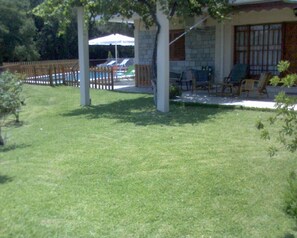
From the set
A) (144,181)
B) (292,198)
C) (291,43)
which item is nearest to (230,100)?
(291,43)

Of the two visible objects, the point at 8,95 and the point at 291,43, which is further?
the point at 291,43

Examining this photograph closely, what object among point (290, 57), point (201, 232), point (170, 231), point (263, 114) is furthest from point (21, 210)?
point (290, 57)

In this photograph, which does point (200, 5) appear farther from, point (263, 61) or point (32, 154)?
point (32, 154)

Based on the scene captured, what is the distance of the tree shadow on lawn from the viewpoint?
9586 millimetres

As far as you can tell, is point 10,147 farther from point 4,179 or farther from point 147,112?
point 147,112

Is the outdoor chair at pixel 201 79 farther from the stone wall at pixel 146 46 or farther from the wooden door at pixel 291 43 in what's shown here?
the stone wall at pixel 146 46

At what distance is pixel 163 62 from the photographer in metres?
10.9

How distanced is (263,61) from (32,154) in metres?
10.5

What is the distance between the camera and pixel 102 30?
151 feet

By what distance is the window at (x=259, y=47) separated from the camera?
1439 cm

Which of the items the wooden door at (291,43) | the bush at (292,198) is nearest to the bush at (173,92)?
the wooden door at (291,43)

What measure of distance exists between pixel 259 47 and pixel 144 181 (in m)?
11.1

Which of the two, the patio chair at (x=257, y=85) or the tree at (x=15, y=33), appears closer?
the patio chair at (x=257, y=85)

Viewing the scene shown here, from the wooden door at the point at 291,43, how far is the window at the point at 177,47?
4650mm
